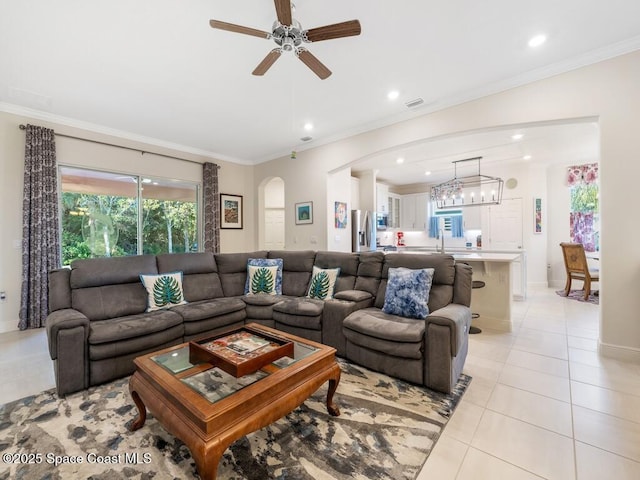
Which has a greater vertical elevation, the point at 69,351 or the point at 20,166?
the point at 20,166

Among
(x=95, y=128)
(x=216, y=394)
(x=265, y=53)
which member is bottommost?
(x=216, y=394)

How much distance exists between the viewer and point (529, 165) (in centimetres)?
645

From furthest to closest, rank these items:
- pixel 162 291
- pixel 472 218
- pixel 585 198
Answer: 1. pixel 472 218
2. pixel 585 198
3. pixel 162 291

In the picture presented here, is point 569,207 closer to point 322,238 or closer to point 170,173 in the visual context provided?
point 322,238

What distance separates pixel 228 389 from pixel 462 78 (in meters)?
3.70

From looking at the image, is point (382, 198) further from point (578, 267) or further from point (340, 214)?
point (578, 267)

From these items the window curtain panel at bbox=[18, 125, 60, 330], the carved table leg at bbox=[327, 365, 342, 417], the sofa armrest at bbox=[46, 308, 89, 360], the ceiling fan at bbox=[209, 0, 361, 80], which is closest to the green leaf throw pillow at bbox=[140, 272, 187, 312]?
the sofa armrest at bbox=[46, 308, 89, 360]

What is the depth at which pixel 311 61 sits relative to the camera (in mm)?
2301

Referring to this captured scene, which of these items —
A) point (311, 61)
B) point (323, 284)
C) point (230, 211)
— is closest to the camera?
point (311, 61)

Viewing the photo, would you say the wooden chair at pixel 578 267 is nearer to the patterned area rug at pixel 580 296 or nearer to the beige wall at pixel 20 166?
the patterned area rug at pixel 580 296

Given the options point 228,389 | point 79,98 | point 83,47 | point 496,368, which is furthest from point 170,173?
point 496,368

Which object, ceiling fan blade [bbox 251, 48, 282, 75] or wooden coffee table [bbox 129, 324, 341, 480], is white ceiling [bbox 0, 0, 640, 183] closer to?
ceiling fan blade [bbox 251, 48, 282, 75]

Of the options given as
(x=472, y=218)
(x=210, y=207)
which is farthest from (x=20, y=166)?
(x=472, y=218)

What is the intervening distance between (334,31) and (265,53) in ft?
3.46
